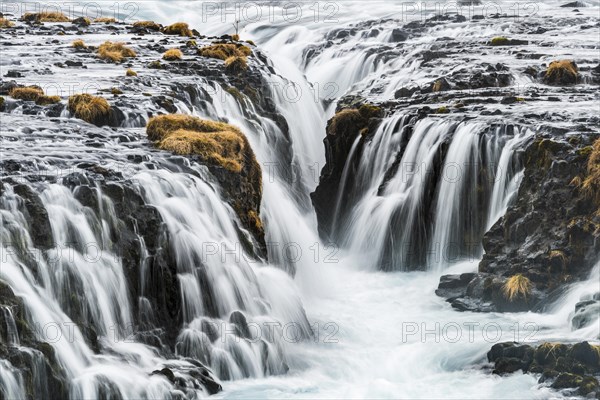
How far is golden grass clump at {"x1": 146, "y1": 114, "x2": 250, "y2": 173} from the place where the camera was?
2077 cm

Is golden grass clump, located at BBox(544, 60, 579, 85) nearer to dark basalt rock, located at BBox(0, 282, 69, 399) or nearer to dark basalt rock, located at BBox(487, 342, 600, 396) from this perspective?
dark basalt rock, located at BBox(487, 342, 600, 396)

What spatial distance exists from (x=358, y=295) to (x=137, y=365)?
7627mm

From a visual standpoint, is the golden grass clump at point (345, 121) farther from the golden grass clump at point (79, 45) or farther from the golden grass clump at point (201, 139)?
the golden grass clump at point (79, 45)

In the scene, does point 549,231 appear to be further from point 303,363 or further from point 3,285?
point 3,285

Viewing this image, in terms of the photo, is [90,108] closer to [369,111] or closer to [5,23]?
[369,111]

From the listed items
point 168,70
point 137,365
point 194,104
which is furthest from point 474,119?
point 137,365

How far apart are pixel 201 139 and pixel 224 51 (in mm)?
12157

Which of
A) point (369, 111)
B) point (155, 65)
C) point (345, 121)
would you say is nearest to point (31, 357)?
point (345, 121)

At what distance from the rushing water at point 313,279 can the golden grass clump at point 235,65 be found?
8.08 ft

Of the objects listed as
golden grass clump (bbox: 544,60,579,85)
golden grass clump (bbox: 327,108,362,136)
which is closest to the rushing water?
golden grass clump (bbox: 327,108,362,136)

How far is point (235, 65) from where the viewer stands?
1190 inches

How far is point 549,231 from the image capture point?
68.9 ft

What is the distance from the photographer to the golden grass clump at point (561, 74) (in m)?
30.0

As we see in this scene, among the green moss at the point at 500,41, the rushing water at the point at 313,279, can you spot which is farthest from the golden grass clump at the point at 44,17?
the green moss at the point at 500,41
